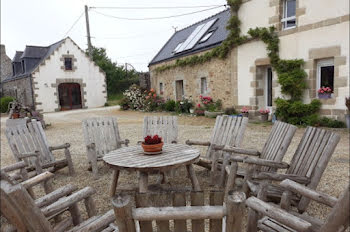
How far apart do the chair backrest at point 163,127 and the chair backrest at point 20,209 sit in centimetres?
283

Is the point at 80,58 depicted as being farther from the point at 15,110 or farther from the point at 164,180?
the point at 164,180

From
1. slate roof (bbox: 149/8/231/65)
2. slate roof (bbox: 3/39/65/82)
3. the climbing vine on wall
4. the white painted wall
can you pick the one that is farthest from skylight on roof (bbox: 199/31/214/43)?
slate roof (bbox: 3/39/65/82)

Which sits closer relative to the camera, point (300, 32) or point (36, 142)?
point (36, 142)

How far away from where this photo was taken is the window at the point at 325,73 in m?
7.12

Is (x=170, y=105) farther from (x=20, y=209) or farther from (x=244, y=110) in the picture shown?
(x=20, y=209)

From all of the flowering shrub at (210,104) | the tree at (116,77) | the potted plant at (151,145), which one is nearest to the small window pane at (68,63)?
the tree at (116,77)

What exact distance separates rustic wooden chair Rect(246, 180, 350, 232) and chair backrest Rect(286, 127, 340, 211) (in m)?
0.38

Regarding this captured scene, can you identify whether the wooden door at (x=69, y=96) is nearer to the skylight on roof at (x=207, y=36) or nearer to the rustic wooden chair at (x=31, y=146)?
the skylight on roof at (x=207, y=36)

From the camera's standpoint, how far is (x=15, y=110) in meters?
8.17

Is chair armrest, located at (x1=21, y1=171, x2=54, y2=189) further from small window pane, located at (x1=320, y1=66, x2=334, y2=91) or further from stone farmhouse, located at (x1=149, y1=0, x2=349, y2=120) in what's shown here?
small window pane, located at (x1=320, y1=66, x2=334, y2=91)

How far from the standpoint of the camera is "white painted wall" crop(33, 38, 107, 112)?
→ 16.7m

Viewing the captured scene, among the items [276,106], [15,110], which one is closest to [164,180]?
[276,106]

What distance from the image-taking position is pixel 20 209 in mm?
1091

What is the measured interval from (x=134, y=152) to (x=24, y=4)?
1228 cm
